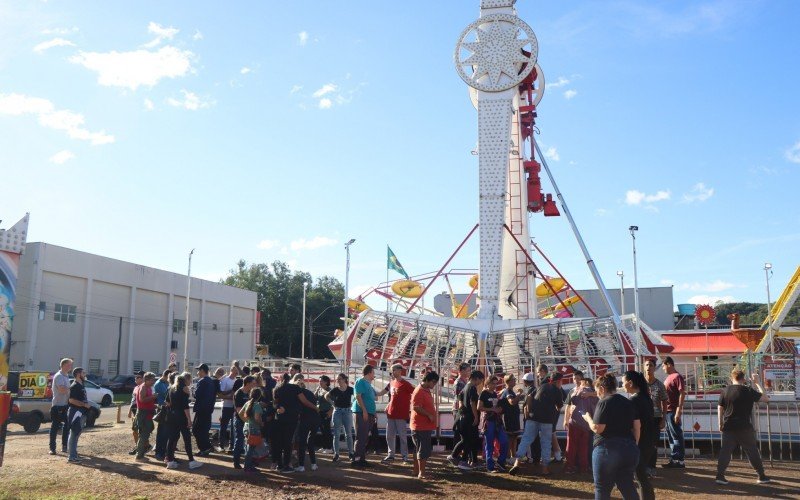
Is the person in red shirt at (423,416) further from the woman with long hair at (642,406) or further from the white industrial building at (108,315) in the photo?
the white industrial building at (108,315)

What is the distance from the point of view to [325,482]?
32.7 ft

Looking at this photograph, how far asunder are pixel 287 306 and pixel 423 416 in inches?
2423

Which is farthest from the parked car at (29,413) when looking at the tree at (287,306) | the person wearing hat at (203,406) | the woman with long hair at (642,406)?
the tree at (287,306)

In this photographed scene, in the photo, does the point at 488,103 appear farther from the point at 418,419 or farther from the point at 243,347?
the point at 243,347

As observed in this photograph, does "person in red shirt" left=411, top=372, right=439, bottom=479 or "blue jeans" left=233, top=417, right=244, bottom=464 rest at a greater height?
"person in red shirt" left=411, top=372, right=439, bottom=479

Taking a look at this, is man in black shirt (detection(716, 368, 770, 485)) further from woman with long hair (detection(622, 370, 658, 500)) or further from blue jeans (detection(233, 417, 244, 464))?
blue jeans (detection(233, 417, 244, 464))

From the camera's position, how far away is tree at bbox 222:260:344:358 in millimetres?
69125

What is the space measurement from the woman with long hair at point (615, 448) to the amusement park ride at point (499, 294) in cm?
934

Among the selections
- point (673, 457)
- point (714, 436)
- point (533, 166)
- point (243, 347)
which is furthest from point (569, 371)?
point (243, 347)

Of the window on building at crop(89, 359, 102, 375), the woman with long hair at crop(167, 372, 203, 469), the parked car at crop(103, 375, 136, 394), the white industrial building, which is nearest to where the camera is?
the woman with long hair at crop(167, 372, 203, 469)

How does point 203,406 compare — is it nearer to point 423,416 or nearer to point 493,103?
point 423,416

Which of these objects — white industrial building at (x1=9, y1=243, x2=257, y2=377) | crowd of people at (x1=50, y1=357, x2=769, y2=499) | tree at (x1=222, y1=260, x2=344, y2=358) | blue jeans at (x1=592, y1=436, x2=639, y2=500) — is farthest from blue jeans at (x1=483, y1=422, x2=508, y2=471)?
tree at (x1=222, y1=260, x2=344, y2=358)

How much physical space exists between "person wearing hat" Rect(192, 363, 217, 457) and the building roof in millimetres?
27099

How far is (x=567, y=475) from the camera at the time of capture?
1041cm
